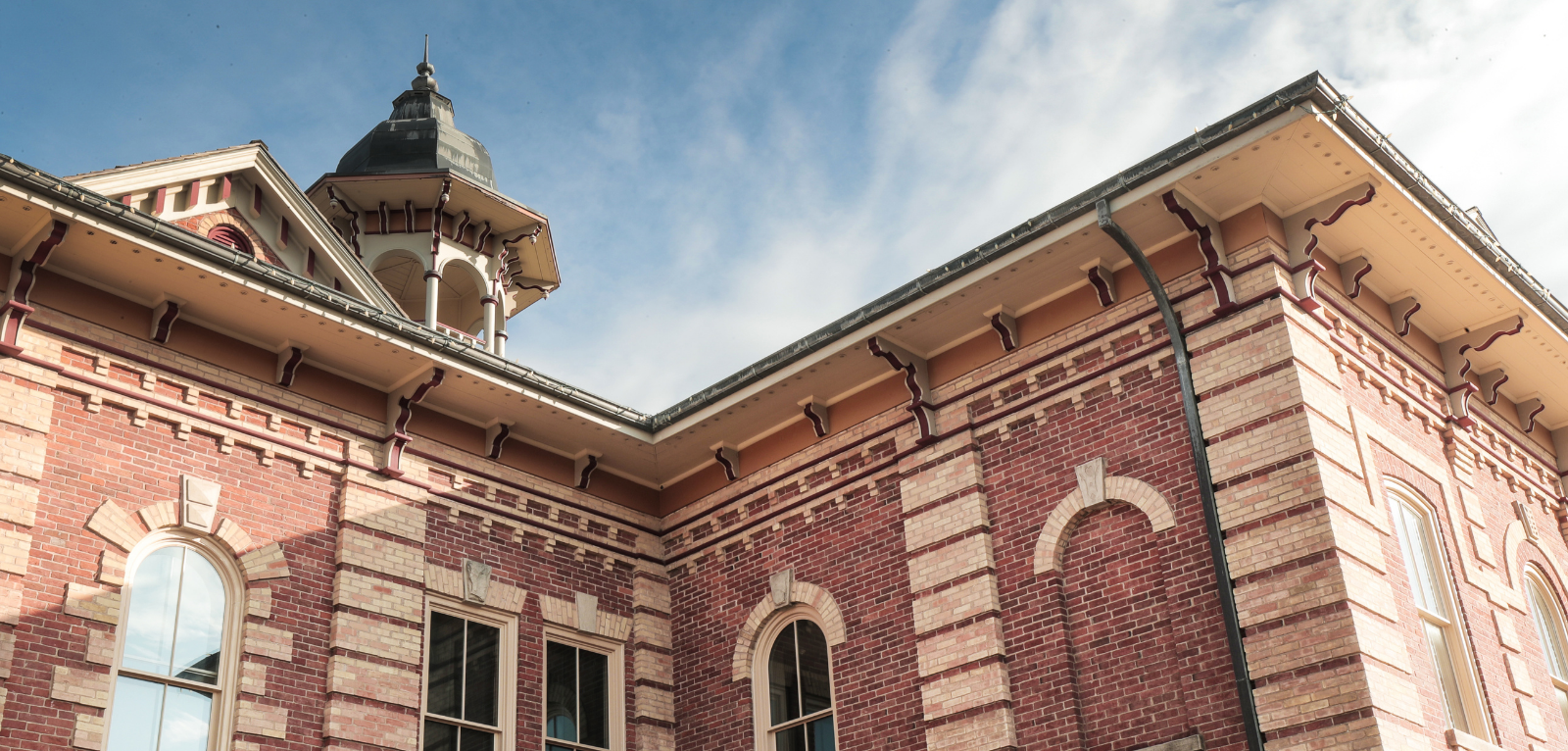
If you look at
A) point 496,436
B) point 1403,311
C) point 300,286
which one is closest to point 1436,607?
point 1403,311

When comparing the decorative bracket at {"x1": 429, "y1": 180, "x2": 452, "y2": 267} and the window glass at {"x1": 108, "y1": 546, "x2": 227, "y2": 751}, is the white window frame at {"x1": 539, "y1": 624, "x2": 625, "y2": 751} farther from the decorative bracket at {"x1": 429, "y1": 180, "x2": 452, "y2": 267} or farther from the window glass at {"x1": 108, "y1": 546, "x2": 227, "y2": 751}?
the decorative bracket at {"x1": 429, "y1": 180, "x2": 452, "y2": 267}

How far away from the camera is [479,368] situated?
1385cm

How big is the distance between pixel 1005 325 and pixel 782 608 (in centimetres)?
406

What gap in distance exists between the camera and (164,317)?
40.2 ft

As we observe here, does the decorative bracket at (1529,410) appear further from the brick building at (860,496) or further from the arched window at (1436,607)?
the arched window at (1436,607)

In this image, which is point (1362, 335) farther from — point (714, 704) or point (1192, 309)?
point (714, 704)

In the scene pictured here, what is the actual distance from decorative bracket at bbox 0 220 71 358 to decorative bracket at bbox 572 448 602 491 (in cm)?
599

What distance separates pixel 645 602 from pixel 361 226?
8.52 metres

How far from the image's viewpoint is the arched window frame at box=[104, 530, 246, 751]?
11.2 metres

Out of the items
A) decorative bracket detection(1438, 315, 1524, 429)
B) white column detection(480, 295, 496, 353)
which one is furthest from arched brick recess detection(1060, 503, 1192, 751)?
white column detection(480, 295, 496, 353)

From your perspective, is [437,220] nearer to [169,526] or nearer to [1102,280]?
[169,526]

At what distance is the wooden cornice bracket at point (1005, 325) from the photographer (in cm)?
1333

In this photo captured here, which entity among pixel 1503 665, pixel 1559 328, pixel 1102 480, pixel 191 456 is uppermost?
pixel 1559 328

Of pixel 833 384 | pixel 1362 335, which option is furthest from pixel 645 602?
pixel 1362 335
